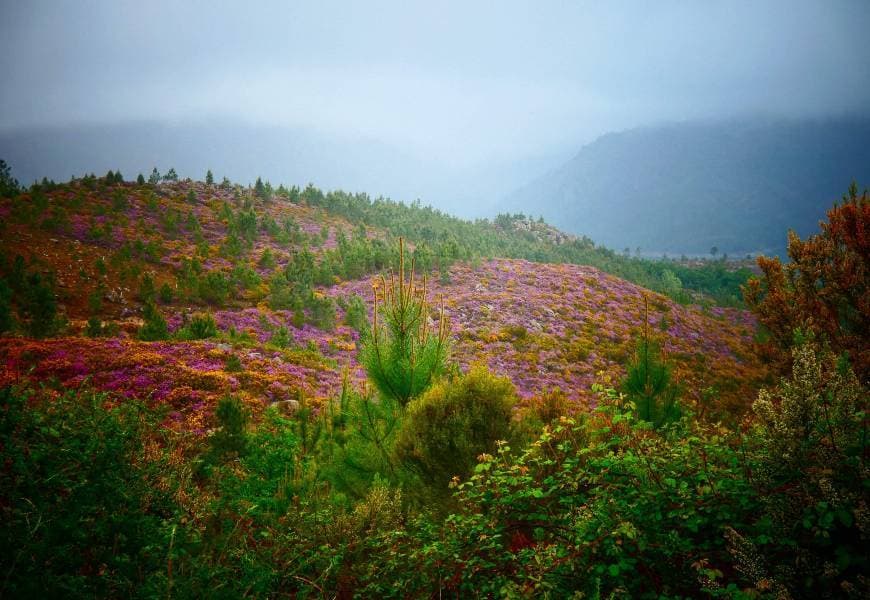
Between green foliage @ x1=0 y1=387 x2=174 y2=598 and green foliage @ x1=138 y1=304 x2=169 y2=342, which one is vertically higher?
green foliage @ x1=0 y1=387 x2=174 y2=598

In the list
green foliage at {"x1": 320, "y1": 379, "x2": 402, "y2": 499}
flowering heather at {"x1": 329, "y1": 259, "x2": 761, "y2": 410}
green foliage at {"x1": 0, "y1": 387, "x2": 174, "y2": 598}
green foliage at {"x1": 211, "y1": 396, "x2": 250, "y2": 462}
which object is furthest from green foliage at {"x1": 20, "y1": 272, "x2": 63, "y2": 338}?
flowering heather at {"x1": 329, "y1": 259, "x2": 761, "y2": 410}

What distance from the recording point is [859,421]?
7.32ft

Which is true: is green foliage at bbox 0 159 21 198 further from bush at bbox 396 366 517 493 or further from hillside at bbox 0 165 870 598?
bush at bbox 396 366 517 493

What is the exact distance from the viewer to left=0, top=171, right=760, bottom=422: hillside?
10.5 meters

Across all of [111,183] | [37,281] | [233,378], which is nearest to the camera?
[233,378]

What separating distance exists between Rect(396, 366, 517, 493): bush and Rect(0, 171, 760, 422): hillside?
5138mm

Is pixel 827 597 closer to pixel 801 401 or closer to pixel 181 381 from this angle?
pixel 801 401

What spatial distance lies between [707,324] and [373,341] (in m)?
26.6

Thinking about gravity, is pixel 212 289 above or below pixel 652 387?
above

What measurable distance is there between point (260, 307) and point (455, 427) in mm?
16871

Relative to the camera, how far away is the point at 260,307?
18.7 m

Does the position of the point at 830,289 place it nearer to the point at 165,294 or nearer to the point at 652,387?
the point at 652,387

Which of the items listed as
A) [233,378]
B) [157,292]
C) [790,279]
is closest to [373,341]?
[233,378]

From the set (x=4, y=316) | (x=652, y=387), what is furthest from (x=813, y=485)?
(x=4, y=316)
